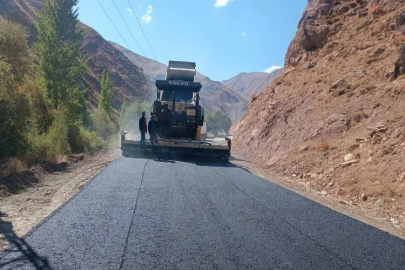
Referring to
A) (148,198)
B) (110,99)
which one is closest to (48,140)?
(148,198)

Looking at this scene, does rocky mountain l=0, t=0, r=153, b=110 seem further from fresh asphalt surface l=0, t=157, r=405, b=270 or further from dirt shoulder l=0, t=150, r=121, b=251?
fresh asphalt surface l=0, t=157, r=405, b=270

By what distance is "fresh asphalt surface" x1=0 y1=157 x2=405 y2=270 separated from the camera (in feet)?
15.4

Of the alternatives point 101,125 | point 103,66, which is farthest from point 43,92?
point 103,66

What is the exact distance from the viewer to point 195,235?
569cm

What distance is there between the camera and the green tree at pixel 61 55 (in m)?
22.0

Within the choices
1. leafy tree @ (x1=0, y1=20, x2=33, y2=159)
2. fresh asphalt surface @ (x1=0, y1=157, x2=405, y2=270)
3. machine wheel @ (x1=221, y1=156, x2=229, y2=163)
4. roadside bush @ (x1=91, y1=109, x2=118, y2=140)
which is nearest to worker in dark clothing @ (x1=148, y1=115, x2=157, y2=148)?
machine wheel @ (x1=221, y1=156, x2=229, y2=163)

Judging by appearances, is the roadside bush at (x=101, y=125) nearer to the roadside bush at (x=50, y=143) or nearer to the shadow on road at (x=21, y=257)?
the roadside bush at (x=50, y=143)

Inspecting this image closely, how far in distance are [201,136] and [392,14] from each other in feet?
46.2

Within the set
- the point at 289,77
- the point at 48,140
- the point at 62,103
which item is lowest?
the point at 48,140

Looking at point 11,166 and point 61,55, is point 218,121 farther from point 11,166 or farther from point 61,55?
point 11,166

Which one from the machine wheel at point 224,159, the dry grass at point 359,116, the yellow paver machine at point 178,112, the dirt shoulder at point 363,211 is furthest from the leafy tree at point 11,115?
the dry grass at point 359,116

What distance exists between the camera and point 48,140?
1502cm

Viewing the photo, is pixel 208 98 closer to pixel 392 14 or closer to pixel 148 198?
pixel 392 14

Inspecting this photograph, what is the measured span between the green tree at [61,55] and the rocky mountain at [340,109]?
36.3 ft
